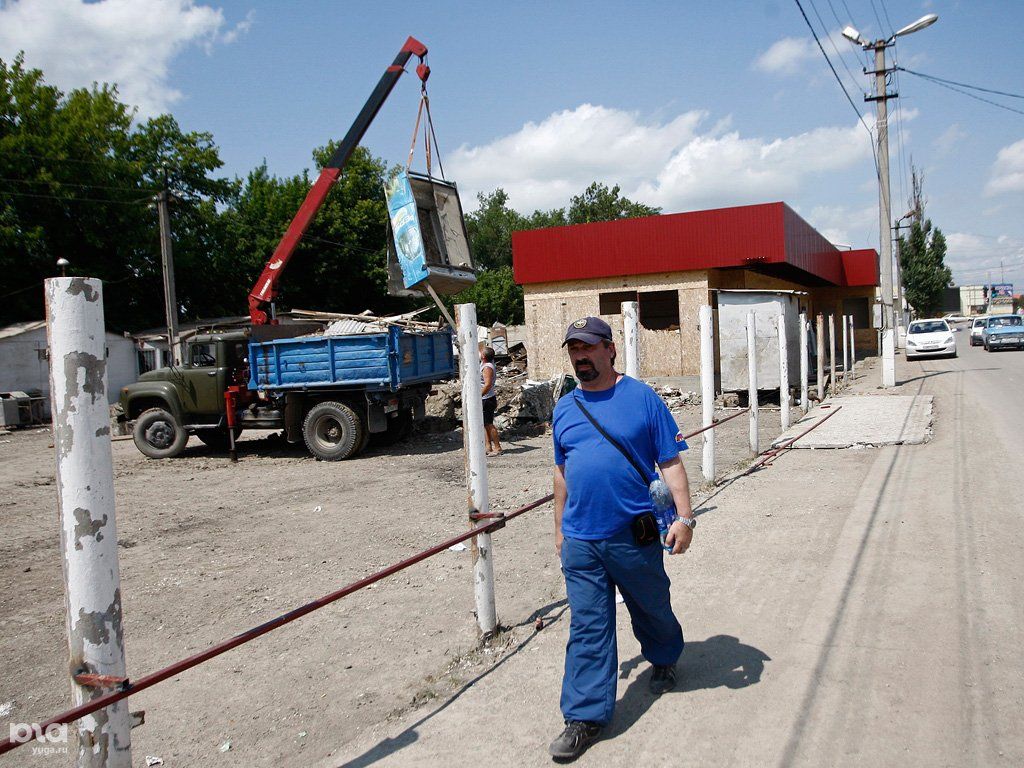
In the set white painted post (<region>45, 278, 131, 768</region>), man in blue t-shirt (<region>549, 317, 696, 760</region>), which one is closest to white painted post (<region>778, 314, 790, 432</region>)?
man in blue t-shirt (<region>549, 317, 696, 760</region>)

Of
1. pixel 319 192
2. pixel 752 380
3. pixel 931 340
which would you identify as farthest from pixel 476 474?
pixel 931 340

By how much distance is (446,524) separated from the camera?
763 cm

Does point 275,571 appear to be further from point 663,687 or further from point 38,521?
point 38,521

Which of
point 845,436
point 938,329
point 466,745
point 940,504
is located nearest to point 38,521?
point 466,745

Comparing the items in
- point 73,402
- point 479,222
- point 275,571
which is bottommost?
point 275,571

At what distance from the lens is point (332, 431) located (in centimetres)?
1252

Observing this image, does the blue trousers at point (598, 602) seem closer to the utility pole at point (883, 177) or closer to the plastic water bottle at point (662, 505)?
the plastic water bottle at point (662, 505)

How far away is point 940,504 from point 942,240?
230 feet

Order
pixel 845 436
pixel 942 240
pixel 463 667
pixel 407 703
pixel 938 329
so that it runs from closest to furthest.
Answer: pixel 407 703 → pixel 463 667 → pixel 845 436 → pixel 938 329 → pixel 942 240

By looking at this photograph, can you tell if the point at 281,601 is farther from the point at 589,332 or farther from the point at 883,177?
the point at 883,177

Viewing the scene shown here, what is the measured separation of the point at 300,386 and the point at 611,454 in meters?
9.98

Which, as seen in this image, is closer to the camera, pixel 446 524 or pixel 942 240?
pixel 446 524

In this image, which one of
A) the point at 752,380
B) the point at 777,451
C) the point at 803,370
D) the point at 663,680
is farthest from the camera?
the point at 803,370

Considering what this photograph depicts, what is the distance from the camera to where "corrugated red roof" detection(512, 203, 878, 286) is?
76.3ft
